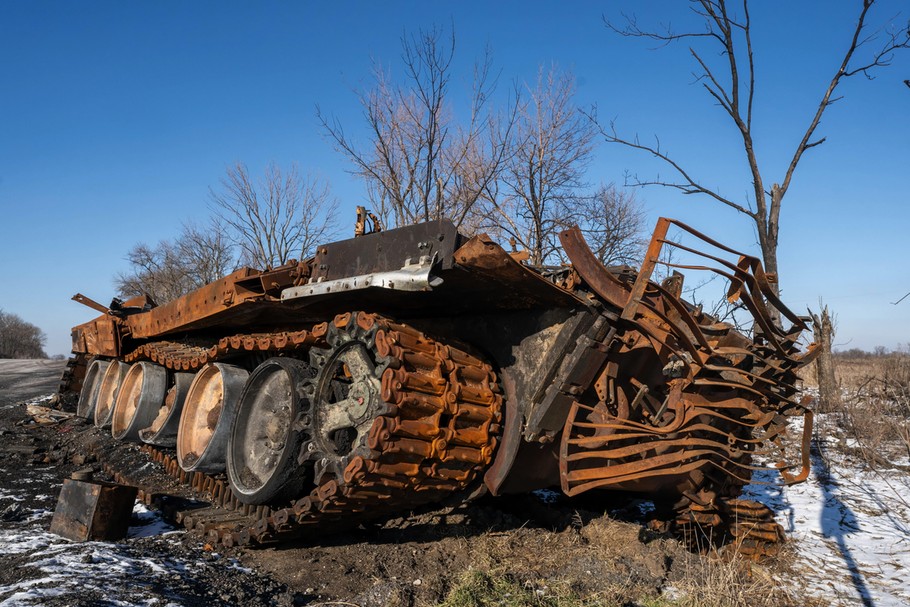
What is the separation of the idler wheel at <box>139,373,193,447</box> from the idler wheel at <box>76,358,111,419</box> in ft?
11.1

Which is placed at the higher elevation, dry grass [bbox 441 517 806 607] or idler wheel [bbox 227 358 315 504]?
idler wheel [bbox 227 358 315 504]

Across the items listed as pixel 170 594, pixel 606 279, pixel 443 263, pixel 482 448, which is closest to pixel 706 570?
pixel 482 448

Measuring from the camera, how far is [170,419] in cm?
686

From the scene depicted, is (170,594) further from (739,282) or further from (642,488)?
(739,282)

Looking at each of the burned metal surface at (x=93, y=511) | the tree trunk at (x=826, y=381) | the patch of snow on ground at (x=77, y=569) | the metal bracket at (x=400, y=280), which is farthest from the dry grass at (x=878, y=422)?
the burned metal surface at (x=93, y=511)

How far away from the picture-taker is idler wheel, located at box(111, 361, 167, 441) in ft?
24.7

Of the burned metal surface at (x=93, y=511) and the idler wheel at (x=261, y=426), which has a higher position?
the idler wheel at (x=261, y=426)

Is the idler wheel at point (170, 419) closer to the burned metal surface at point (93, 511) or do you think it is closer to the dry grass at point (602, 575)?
the burned metal surface at point (93, 511)

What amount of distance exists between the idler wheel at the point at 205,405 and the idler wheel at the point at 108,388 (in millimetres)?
3153

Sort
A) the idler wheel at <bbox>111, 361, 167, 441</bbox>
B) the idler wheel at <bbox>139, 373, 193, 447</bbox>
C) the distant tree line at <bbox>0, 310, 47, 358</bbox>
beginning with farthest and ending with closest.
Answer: the distant tree line at <bbox>0, 310, 47, 358</bbox>
the idler wheel at <bbox>111, 361, 167, 441</bbox>
the idler wheel at <bbox>139, 373, 193, 447</bbox>

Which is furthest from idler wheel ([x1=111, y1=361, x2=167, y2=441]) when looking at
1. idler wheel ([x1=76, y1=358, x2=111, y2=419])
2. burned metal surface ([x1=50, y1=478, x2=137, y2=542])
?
burned metal surface ([x1=50, y1=478, x2=137, y2=542])

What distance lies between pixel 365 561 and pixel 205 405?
270 centimetres

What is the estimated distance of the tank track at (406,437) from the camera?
3.56 m

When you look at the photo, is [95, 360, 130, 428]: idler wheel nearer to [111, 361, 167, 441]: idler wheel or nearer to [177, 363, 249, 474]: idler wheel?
[111, 361, 167, 441]: idler wheel
